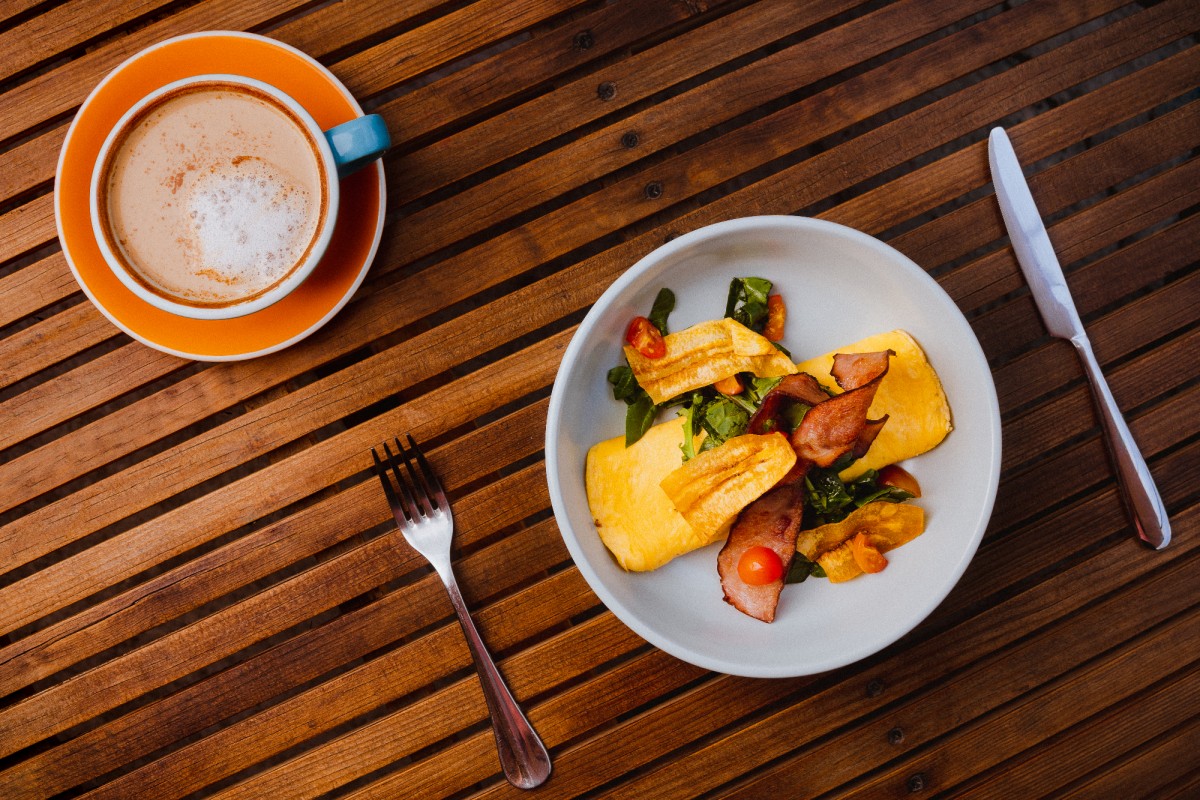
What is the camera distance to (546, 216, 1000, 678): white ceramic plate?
0.85m

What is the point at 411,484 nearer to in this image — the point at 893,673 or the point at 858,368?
the point at 858,368

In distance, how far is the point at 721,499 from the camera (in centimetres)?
83

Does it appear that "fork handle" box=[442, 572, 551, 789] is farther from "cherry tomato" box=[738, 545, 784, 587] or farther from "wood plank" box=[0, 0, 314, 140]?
"wood plank" box=[0, 0, 314, 140]

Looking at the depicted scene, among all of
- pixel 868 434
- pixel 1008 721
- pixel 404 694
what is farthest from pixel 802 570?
pixel 404 694

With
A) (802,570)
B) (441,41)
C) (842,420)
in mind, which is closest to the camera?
(842,420)

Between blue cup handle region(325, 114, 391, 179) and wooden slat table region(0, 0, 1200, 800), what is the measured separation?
6.4 inches

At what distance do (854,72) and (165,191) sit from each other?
0.85 metres

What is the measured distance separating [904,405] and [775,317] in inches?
6.7

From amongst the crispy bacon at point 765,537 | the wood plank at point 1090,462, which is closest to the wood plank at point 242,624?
the crispy bacon at point 765,537

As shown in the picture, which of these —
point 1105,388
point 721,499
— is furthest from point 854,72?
point 721,499

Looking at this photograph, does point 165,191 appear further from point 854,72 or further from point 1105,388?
point 1105,388

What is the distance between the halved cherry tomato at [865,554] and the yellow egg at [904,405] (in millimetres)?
72

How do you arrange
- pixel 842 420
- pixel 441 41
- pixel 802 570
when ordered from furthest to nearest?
pixel 441 41 < pixel 802 570 < pixel 842 420

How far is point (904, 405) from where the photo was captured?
0.88 metres
